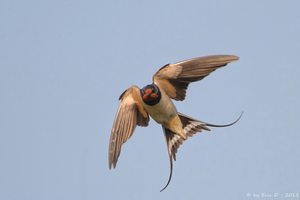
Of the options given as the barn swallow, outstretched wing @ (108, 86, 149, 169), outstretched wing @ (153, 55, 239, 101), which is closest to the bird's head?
the barn swallow

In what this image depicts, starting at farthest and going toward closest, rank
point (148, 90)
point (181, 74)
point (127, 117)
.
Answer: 1. point (181, 74)
2. point (127, 117)
3. point (148, 90)

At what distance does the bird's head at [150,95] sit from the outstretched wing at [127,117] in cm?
15

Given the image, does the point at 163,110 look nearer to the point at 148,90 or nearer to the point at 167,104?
the point at 167,104

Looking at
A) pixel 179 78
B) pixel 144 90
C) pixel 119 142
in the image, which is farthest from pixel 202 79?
pixel 119 142

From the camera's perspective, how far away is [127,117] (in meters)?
8.32

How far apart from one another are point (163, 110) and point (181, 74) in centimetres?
59

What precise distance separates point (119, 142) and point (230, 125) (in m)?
1.28

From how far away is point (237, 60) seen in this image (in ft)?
26.6

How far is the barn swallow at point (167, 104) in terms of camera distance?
817 centimetres

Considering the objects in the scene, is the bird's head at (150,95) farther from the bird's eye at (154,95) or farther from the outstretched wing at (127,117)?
the outstretched wing at (127,117)

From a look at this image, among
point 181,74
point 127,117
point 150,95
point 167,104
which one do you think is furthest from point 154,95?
point 181,74

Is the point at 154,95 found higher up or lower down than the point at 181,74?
lower down

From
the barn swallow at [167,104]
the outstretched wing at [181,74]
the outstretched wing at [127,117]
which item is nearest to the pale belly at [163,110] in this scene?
the barn swallow at [167,104]

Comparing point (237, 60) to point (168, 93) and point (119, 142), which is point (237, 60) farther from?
point (119, 142)
